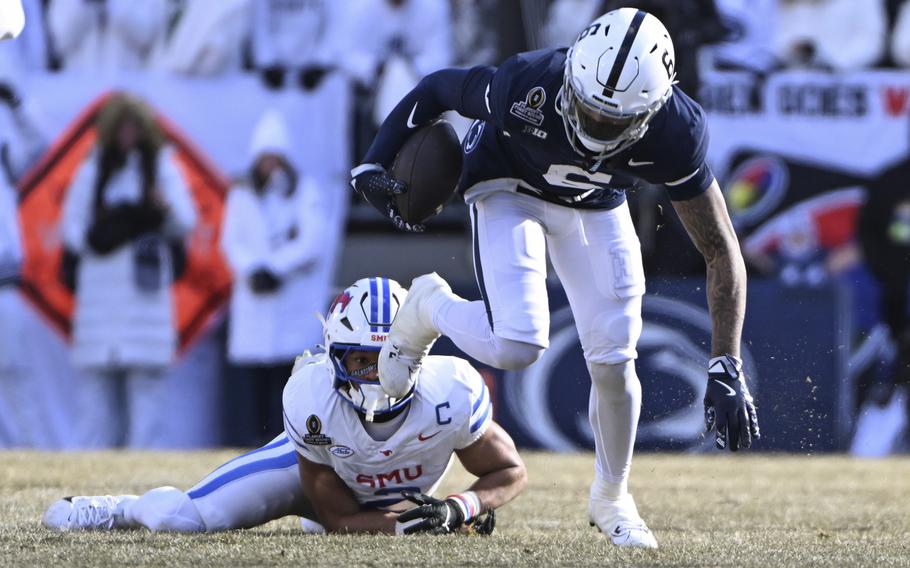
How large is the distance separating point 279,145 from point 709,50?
10.0ft

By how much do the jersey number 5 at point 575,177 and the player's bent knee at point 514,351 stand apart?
0.56m

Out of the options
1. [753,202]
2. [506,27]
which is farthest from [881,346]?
[506,27]

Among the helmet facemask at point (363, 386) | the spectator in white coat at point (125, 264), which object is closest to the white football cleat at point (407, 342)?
the helmet facemask at point (363, 386)

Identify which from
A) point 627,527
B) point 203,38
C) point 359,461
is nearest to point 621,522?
point 627,527

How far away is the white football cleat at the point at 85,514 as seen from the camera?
511 cm

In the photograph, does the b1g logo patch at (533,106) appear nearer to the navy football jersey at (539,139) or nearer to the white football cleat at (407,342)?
the navy football jersey at (539,139)

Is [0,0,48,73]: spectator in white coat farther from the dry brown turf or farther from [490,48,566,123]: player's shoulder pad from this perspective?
[490,48,566,123]: player's shoulder pad

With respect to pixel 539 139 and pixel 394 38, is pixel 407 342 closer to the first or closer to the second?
pixel 539 139

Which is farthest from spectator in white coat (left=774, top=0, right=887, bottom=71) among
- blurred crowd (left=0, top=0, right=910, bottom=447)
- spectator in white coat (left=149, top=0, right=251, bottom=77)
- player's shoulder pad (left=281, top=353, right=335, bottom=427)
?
player's shoulder pad (left=281, top=353, right=335, bottom=427)

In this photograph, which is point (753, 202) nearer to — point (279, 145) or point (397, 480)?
point (279, 145)

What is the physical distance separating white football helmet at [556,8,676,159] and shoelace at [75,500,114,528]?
6.91 ft

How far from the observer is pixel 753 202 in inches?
415

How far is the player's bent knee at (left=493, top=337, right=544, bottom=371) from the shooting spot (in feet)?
14.9

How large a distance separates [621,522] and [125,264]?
5.54 m
